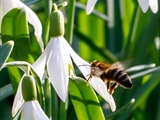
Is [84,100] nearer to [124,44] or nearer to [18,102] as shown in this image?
[18,102]

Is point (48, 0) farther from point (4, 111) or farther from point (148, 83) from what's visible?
point (4, 111)

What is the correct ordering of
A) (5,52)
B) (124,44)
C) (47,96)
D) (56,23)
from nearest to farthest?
(5,52), (56,23), (47,96), (124,44)

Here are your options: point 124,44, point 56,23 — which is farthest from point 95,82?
point 124,44

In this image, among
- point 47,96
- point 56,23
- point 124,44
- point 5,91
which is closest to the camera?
point 56,23

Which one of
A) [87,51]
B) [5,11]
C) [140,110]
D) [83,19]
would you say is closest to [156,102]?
[140,110]

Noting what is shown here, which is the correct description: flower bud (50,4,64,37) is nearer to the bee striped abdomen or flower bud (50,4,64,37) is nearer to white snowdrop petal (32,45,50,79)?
white snowdrop petal (32,45,50,79)

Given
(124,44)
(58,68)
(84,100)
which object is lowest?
(124,44)
